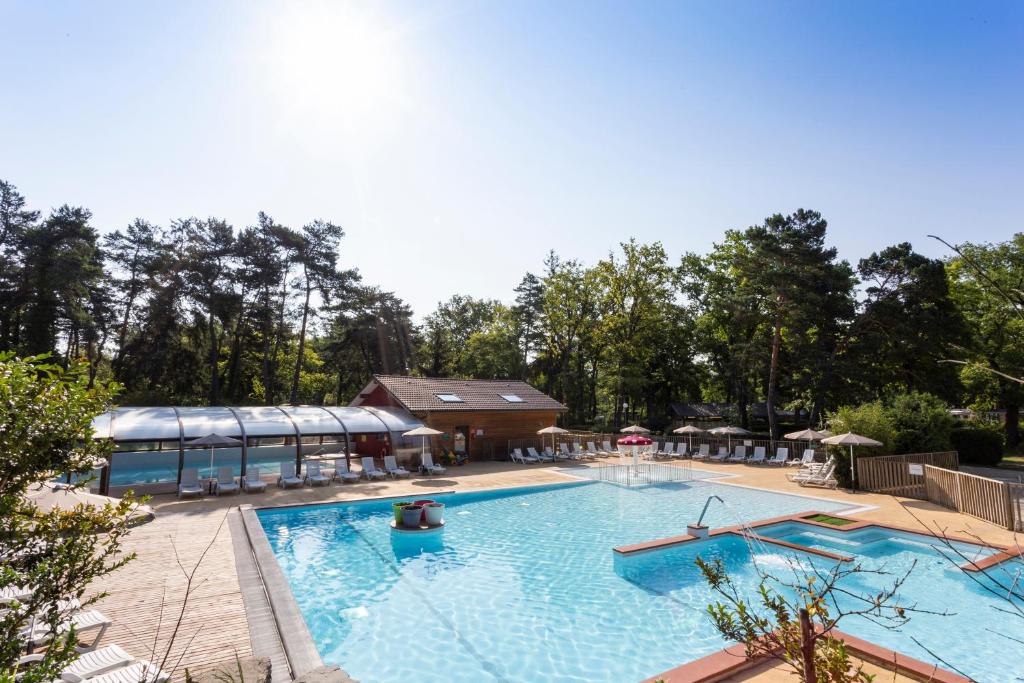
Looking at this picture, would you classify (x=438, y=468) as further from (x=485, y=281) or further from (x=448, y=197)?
(x=485, y=281)

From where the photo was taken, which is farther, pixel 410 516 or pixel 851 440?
pixel 851 440

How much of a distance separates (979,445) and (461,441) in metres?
24.4

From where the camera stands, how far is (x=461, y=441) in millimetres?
25703

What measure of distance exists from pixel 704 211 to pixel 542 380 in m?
33.8

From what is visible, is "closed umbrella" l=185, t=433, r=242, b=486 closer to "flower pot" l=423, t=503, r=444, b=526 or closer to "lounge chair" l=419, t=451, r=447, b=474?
"lounge chair" l=419, t=451, r=447, b=474

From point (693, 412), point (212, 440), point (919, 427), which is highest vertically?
point (919, 427)

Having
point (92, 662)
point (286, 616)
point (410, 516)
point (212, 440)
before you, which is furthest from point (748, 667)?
point (212, 440)

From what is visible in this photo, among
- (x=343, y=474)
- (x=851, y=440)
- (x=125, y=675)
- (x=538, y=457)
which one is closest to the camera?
(x=125, y=675)

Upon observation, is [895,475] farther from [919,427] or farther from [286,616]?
[286,616]

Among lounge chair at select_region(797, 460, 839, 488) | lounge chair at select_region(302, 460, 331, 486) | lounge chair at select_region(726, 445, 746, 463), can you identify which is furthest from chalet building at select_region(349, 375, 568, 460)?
lounge chair at select_region(797, 460, 839, 488)

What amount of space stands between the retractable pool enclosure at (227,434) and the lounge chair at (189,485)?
0.35m

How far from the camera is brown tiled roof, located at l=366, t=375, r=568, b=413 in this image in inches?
990

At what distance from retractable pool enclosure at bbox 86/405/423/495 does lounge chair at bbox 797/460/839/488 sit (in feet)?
51.7

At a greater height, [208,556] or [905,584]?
[208,556]
